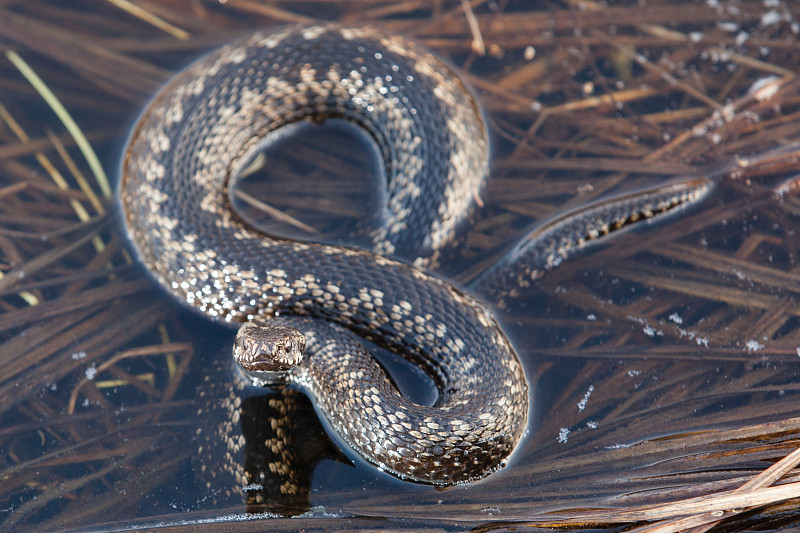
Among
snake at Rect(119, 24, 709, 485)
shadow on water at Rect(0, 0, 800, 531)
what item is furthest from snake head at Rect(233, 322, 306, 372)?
shadow on water at Rect(0, 0, 800, 531)

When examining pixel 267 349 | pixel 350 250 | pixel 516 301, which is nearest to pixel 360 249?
pixel 350 250

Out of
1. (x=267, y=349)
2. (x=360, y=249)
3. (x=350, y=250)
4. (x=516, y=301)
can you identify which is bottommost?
(x=267, y=349)

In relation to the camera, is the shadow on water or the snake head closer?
the shadow on water

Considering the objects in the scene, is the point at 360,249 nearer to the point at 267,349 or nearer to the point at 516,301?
the point at 267,349

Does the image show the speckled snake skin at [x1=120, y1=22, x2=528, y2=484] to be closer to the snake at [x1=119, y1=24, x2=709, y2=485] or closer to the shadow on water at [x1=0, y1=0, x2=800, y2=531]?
the snake at [x1=119, y1=24, x2=709, y2=485]

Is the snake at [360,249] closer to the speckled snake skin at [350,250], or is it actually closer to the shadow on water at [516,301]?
the speckled snake skin at [350,250]

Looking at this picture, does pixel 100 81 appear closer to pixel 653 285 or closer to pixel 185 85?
pixel 185 85
